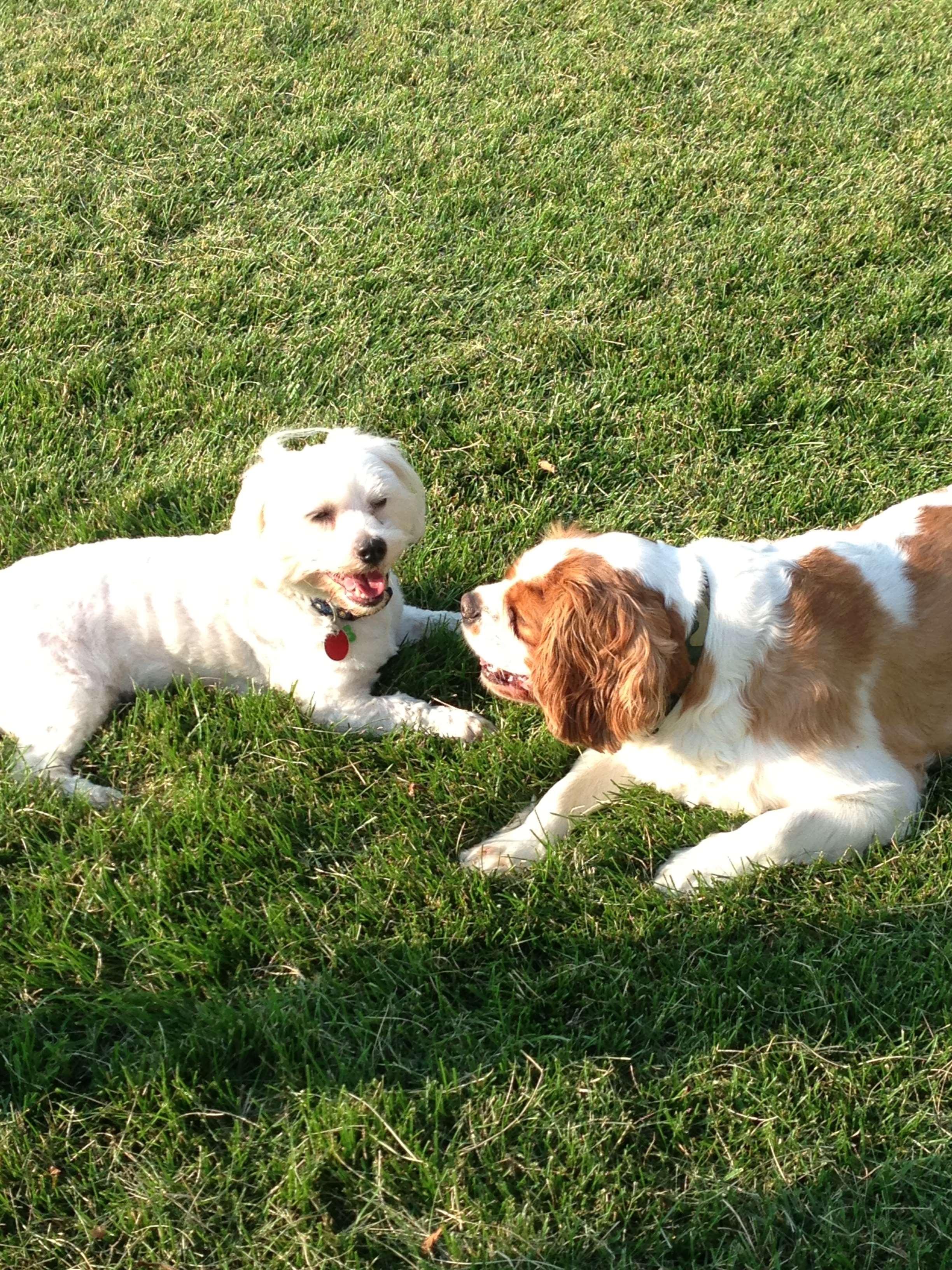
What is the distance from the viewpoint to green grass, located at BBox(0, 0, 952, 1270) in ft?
8.98

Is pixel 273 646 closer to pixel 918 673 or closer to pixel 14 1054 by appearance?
pixel 14 1054

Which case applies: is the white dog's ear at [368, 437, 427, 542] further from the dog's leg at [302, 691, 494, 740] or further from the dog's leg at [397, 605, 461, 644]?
the dog's leg at [302, 691, 494, 740]

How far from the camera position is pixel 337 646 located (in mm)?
3961

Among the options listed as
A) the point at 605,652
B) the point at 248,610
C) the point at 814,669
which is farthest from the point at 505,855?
the point at 248,610

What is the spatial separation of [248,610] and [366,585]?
0.55m

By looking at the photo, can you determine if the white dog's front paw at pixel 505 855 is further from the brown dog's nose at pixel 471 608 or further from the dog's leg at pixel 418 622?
the dog's leg at pixel 418 622

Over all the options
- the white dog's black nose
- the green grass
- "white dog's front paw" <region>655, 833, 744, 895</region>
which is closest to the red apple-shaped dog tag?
the green grass

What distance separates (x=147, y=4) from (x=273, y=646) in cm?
610

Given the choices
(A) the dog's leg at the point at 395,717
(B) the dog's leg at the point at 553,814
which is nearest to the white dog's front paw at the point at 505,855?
(B) the dog's leg at the point at 553,814

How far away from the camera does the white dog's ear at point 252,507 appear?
377 cm

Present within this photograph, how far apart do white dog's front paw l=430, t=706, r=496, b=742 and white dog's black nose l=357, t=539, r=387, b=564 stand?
0.62 m

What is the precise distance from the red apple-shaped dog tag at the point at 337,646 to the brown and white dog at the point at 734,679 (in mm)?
571

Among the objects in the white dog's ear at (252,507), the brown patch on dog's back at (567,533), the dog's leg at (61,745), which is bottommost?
the dog's leg at (61,745)

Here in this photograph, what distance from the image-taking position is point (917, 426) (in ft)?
16.5
